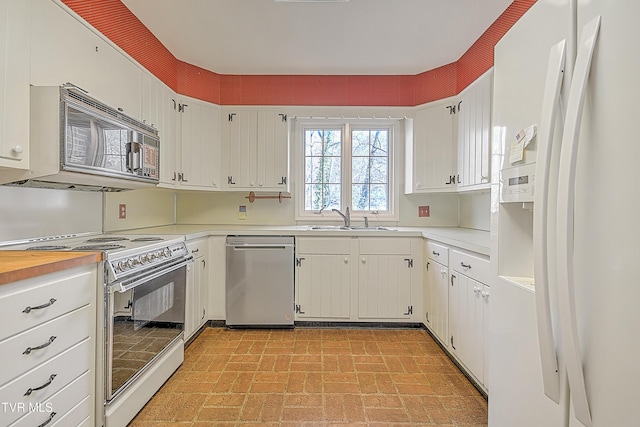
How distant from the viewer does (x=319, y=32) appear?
2578 millimetres

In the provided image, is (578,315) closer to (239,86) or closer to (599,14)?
(599,14)

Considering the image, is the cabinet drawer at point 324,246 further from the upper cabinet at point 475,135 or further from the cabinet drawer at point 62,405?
the cabinet drawer at point 62,405

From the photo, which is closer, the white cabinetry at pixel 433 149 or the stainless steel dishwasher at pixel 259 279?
the stainless steel dishwasher at pixel 259 279

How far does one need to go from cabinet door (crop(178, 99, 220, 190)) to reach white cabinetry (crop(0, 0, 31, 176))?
150cm

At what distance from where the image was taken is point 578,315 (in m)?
0.83

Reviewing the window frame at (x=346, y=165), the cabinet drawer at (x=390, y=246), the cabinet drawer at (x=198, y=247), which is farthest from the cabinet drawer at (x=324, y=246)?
the cabinet drawer at (x=198, y=247)

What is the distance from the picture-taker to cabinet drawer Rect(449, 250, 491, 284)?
6.04 feet

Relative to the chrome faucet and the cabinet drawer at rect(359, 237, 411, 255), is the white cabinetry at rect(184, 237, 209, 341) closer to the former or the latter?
the chrome faucet

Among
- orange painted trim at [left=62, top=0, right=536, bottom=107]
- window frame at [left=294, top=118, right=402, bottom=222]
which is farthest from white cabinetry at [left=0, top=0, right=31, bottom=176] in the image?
window frame at [left=294, top=118, right=402, bottom=222]

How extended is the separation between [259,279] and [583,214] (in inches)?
99.7

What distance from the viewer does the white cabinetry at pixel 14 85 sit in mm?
1352

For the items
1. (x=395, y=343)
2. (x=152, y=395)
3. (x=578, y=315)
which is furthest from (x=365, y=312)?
(x=578, y=315)

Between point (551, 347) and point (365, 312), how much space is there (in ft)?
7.07

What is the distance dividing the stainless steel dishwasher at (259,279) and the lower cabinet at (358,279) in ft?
0.41
